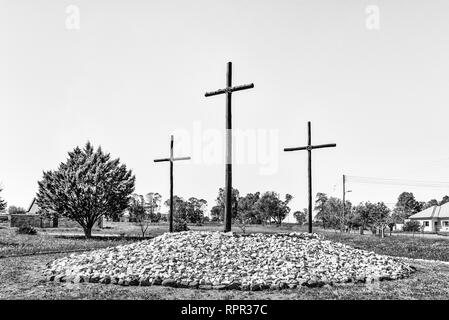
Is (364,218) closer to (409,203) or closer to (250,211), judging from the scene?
(250,211)

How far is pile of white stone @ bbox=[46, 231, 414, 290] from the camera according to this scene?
430 inches

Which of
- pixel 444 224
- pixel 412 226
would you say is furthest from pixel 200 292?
pixel 412 226

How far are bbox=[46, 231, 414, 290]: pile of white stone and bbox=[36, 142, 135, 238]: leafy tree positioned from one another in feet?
64.2

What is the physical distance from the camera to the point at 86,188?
3281 cm

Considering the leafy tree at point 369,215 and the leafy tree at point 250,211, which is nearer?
the leafy tree at point 369,215

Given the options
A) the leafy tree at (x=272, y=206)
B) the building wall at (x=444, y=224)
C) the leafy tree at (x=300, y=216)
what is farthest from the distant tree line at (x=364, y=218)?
the leafy tree at (x=300, y=216)

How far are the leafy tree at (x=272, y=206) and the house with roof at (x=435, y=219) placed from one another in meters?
38.9

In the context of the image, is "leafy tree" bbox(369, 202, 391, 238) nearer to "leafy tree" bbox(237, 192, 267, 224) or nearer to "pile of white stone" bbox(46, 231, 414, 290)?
"leafy tree" bbox(237, 192, 267, 224)

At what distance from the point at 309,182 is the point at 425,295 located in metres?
10.5

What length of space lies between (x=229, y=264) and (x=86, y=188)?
2387 centimetres

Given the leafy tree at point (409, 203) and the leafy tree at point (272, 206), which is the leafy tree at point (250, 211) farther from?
the leafy tree at point (409, 203)

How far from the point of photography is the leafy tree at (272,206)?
359 ft
